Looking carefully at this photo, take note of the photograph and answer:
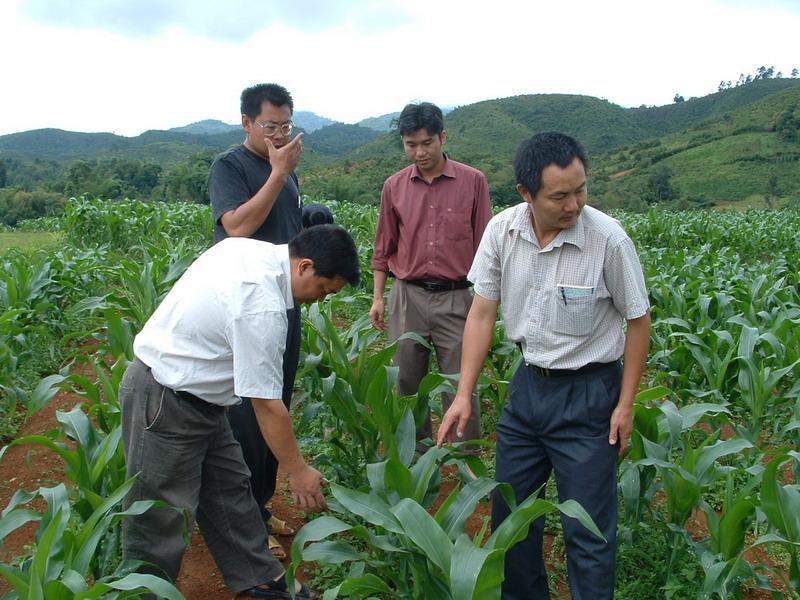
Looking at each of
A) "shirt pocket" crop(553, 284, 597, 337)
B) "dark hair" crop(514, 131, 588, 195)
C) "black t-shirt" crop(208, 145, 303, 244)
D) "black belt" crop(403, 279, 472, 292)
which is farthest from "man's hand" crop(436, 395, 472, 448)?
"black belt" crop(403, 279, 472, 292)

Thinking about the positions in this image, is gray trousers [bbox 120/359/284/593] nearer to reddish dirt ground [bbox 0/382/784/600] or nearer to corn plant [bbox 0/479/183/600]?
corn plant [bbox 0/479/183/600]

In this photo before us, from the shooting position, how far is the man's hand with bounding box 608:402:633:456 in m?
1.86

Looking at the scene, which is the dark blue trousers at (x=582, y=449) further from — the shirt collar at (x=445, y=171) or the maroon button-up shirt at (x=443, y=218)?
the shirt collar at (x=445, y=171)

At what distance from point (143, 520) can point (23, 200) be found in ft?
69.4

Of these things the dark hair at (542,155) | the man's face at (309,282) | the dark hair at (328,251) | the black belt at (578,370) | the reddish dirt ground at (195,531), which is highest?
the dark hair at (542,155)

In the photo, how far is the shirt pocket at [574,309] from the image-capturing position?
1829 mm

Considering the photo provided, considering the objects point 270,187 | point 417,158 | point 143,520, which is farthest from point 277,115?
point 143,520

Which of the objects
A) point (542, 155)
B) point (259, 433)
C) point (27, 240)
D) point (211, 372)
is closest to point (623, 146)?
point (27, 240)

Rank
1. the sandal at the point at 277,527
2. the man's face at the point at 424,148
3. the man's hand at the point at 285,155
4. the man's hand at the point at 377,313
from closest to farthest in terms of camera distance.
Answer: the man's hand at the point at 285,155, the sandal at the point at 277,527, the man's face at the point at 424,148, the man's hand at the point at 377,313

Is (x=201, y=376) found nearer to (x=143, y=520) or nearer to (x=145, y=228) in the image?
(x=143, y=520)

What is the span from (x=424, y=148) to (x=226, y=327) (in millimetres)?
1423

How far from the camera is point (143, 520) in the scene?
1996 mm

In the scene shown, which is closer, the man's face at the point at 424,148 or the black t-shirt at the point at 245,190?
the black t-shirt at the point at 245,190

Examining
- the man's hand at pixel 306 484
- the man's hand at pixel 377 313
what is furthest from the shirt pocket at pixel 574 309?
the man's hand at pixel 377 313
